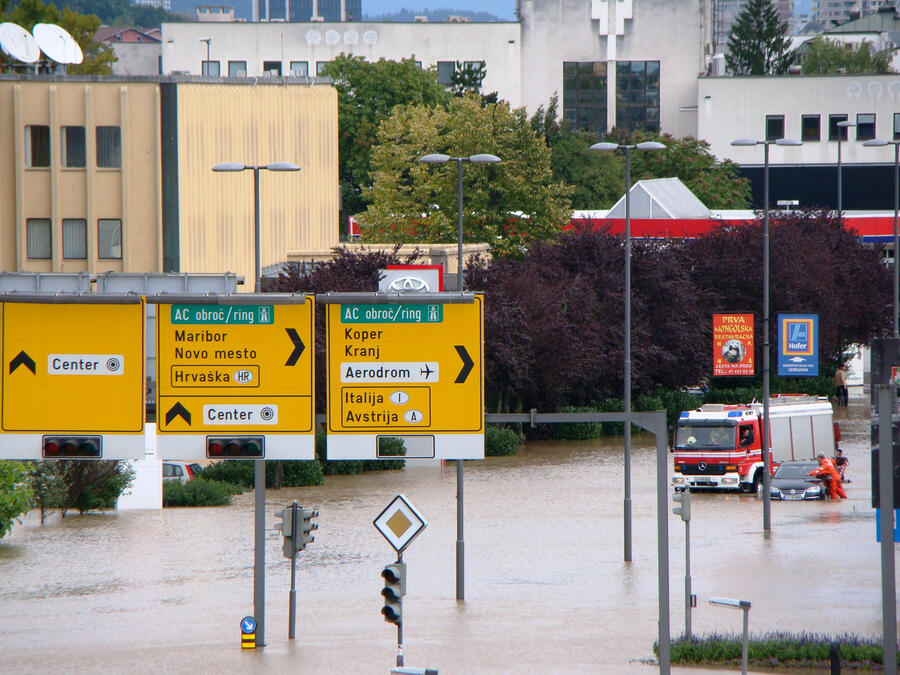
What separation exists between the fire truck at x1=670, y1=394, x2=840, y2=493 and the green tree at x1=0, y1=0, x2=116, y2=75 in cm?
5314

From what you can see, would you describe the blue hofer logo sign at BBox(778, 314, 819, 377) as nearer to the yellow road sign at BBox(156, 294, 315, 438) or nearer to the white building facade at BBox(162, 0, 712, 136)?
the yellow road sign at BBox(156, 294, 315, 438)

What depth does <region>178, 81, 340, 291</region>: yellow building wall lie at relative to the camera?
5503 centimetres

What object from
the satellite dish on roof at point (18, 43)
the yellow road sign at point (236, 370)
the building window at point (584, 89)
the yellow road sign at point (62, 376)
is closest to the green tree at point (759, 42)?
the building window at point (584, 89)

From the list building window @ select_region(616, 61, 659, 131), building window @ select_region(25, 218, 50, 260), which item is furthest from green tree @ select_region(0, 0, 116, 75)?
building window @ select_region(616, 61, 659, 131)

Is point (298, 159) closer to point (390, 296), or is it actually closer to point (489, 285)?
point (489, 285)

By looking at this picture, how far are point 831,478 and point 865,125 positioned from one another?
74484 millimetres

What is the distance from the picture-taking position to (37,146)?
54.1 metres

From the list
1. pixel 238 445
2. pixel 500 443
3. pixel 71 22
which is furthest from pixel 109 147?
pixel 238 445

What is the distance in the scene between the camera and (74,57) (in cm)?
5741

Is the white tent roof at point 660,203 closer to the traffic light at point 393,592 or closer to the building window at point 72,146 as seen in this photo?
the building window at point 72,146

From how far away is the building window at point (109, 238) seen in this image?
180 feet

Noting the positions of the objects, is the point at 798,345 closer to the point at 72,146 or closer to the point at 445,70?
the point at 72,146

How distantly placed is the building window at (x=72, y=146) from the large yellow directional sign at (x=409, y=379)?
37.6 metres

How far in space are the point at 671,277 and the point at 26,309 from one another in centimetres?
4021
